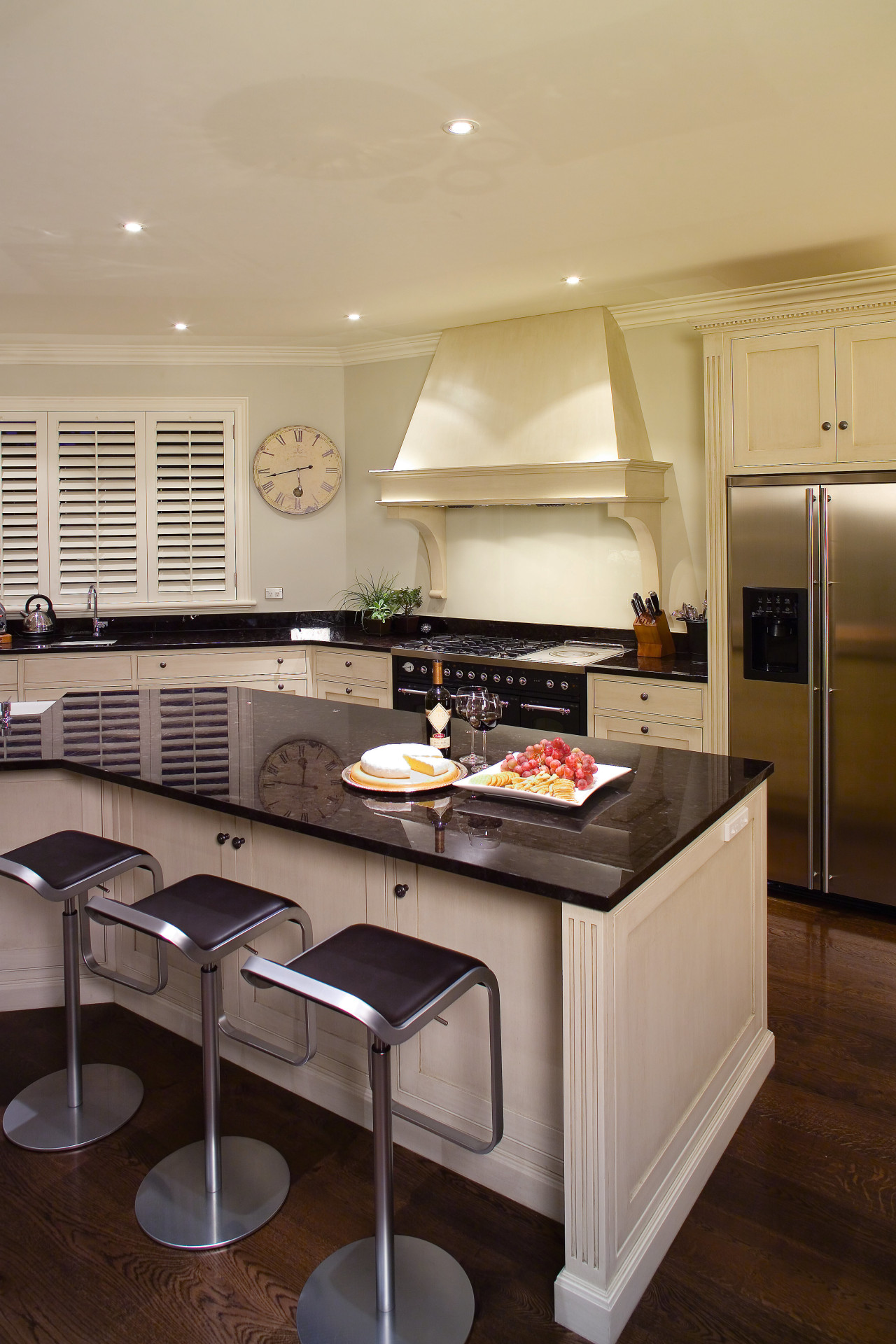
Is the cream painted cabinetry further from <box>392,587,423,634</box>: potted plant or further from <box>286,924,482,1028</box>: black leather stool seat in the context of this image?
<box>286,924,482,1028</box>: black leather stool seat

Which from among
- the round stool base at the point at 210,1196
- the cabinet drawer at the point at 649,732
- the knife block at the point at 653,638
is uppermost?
the knife block at the point at 653,638

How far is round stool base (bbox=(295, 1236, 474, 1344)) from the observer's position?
5.83 ft

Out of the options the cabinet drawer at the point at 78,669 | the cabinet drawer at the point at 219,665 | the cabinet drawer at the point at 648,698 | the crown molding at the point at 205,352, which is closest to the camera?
the cabinet drawer at the point at 648,698

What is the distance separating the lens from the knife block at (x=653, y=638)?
14.7 ft

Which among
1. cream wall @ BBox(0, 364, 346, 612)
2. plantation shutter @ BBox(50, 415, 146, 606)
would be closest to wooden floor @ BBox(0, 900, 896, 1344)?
plantation shutter @ BBox(50, 415, 146, 606)

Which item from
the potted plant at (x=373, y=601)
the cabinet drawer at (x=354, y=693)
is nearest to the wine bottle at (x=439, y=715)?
the cabinet drawer at (x=354, y=693)

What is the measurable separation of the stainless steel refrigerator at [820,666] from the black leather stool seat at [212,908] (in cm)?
252

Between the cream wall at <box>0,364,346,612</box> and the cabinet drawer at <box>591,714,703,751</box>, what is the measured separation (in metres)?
2.37

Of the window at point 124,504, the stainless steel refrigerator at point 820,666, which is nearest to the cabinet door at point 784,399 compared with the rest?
the stainless steel refrigerator at point 820,666

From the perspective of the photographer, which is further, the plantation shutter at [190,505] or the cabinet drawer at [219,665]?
the plantation shutter at [190,505]

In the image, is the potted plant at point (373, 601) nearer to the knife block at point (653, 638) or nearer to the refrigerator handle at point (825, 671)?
the knife block at point (653, 638)

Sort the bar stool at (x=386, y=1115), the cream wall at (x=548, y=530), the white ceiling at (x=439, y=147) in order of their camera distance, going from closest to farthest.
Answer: the bar stool at (x=386, y=1115), the white ceiling at (x=439, y=147), the cream wall at (x=548, y=530)

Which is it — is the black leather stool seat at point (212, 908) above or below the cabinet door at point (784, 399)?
below

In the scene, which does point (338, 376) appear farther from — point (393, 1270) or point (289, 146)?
point (393, 1270)
